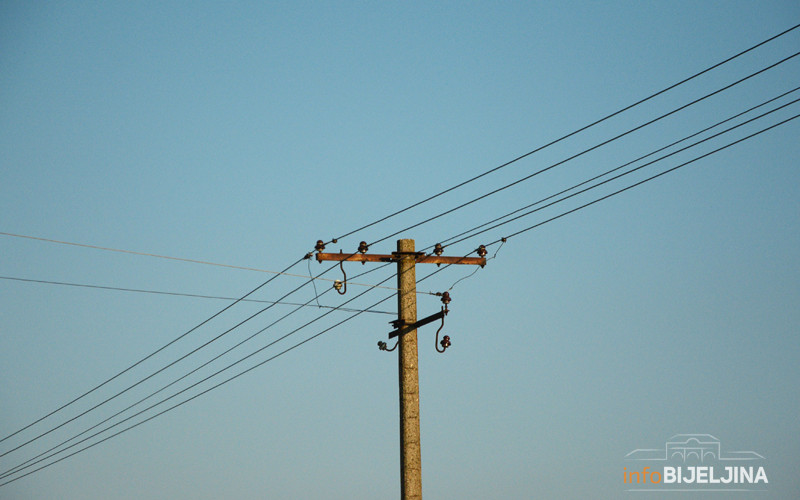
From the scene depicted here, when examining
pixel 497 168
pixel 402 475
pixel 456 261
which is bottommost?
pixel 402 475

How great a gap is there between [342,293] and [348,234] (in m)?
1.14

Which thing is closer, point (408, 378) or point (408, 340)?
point (408, 378)

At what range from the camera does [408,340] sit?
1895 centimetres

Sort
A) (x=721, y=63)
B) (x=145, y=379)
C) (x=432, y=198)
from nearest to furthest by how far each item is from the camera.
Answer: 1. (x=721, y=63)
2. (x=432, y=198)
3. (x=145, y=379)

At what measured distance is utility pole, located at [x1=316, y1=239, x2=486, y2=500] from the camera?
18266 mm

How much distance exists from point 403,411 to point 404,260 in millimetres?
2671

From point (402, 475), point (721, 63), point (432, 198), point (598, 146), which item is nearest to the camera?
point (721, 63)

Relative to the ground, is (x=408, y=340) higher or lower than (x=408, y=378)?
higher

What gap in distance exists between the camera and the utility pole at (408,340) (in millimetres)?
18266

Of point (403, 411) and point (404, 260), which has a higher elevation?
point (404, 260)

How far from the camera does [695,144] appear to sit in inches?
669

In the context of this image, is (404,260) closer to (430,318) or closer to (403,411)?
(430,318)

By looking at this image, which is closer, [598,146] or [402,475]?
[598,146]

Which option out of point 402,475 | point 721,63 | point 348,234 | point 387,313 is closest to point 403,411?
point 402,475
